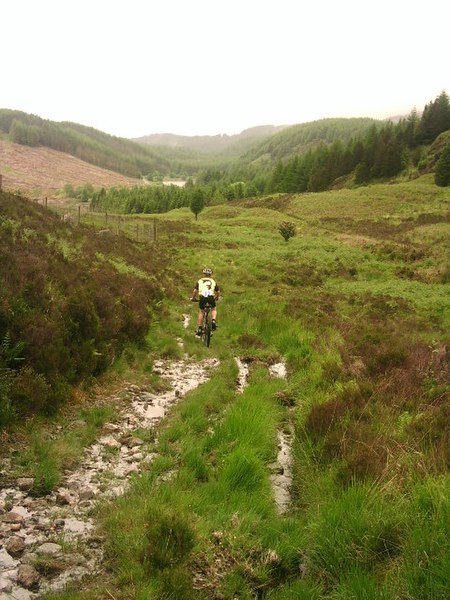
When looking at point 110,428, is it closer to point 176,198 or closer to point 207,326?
point 207,326

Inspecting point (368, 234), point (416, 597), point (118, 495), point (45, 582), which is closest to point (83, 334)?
point (118, 495)

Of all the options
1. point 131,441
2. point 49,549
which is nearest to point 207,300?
point 131,441

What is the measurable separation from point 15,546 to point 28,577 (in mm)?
468

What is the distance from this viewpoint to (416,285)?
998 inches

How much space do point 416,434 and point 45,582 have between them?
16.9ft

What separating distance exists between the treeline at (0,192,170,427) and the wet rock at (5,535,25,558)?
2270 mm

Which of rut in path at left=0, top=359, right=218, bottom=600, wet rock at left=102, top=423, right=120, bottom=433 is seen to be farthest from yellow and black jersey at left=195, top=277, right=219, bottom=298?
wet rock at left=102, top=423, right=120, bottom=433

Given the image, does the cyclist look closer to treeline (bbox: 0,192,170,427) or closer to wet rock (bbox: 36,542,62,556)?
treeline (bbox: 0,192,170,427)

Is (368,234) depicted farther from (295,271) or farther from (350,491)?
(350,491)

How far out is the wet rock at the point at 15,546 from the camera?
4202 millimetres

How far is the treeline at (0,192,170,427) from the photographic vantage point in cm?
706

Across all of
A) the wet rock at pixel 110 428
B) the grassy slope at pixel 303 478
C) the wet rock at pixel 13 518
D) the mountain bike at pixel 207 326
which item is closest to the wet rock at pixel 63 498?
the wet rock at pixel 13 518

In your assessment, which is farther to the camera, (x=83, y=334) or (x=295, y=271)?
(x=295, y=271)

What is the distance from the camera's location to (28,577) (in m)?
3.91
